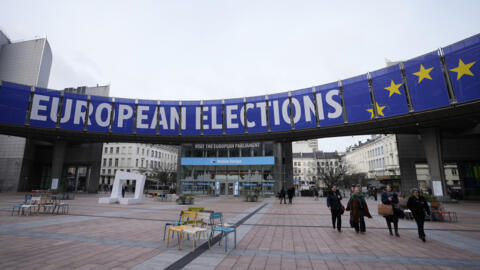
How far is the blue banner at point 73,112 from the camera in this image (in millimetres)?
31172

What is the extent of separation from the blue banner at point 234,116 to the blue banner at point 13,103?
1011 inches

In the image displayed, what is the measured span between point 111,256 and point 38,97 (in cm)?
3453

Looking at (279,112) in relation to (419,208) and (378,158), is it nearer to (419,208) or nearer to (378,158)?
(419,208)

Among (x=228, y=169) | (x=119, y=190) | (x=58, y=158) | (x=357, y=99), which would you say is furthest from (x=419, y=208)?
(x=58, y=158)

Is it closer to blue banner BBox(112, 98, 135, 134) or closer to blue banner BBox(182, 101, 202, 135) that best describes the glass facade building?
blue banner BBox(182, 101, 202, 135)

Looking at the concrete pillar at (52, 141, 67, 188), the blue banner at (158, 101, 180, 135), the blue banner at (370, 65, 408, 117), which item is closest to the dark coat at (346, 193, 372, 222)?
the blue banner at (370, 65, 408, 117)

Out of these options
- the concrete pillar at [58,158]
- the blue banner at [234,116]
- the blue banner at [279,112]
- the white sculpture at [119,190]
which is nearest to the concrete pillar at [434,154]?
the blue banner at [279,112]

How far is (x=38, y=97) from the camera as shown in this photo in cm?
3000

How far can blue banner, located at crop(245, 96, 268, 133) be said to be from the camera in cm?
3128

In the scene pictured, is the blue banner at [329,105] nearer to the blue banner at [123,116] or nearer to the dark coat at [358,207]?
the dark coat at [358,207]

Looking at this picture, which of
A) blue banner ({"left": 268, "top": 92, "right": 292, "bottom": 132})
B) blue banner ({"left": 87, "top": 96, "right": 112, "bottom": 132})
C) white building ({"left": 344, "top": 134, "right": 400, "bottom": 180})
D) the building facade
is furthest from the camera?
white building ({"left": 344, "top": 134, "right": 400, "bottom": 180})

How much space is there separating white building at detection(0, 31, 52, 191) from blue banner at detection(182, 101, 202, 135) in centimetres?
2643

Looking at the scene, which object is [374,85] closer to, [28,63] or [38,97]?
[38,97]

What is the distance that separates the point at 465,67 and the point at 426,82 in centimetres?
269
